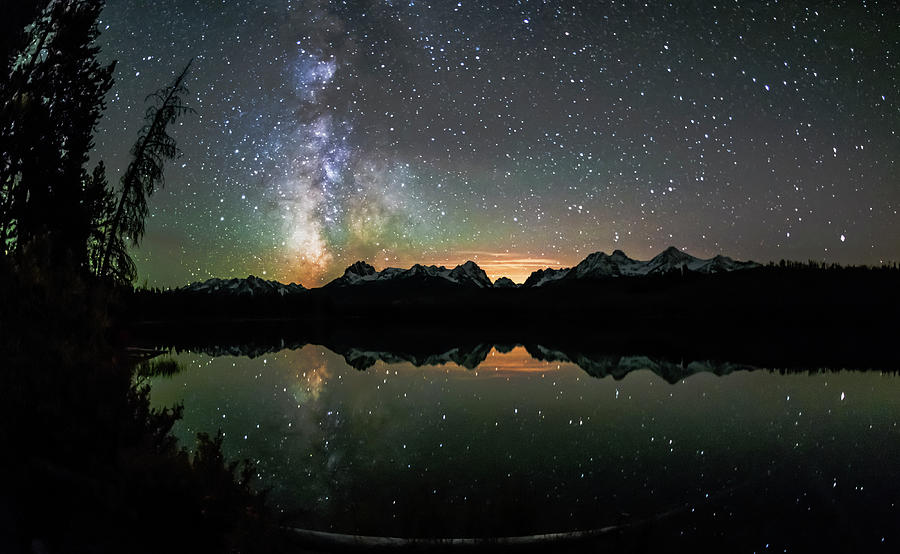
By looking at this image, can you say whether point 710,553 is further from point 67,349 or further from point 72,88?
point 72,88

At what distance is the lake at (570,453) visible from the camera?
7.02 m

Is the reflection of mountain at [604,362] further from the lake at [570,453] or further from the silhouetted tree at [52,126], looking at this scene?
the silhouetted tree at [52,126]

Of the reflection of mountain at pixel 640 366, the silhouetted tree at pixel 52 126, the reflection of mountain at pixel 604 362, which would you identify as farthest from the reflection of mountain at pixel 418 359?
the silhouetted tree at pixel 52 126

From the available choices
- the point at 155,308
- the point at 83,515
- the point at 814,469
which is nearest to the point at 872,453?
the point at 814,469

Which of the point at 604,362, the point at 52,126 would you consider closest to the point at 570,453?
the point at 52,126

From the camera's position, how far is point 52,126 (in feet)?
41.1

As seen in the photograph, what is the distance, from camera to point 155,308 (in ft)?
282

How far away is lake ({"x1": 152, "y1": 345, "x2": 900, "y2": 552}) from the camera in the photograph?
702cm

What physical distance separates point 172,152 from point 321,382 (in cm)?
1080

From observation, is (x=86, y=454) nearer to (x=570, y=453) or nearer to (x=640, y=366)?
(x=570, y=453)

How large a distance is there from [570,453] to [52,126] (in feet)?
46.6

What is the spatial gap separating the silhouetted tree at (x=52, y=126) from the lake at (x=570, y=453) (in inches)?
233

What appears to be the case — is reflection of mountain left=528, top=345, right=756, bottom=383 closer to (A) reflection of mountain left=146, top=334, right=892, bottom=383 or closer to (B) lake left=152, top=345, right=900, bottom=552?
(A) reflection of mountain left=146, top=334, right=892, bottom=383

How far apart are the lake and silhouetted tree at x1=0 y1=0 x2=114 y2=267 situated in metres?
5.93
